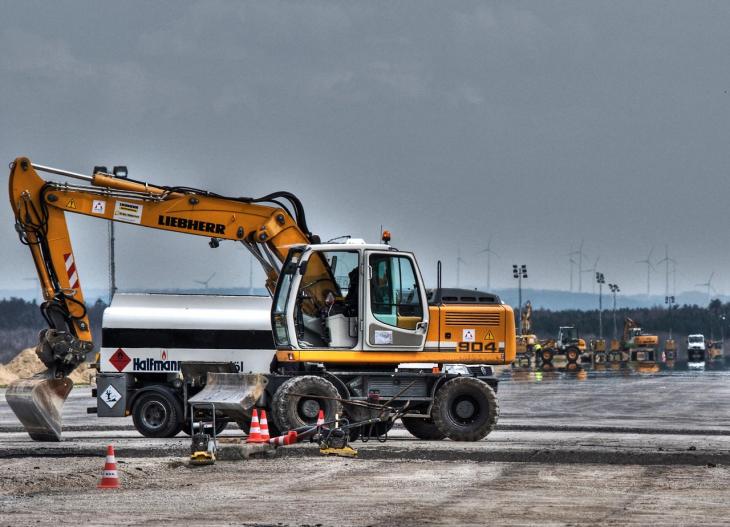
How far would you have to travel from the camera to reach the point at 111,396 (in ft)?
91.0

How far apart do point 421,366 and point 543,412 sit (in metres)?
13.6

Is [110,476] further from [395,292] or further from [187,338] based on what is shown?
[187,338]

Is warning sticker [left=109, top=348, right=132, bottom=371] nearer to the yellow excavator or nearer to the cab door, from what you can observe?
the cab door

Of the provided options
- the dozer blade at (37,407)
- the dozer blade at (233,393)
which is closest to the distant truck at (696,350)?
the dozer blade at (37,407)

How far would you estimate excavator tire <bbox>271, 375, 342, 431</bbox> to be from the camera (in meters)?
24.4

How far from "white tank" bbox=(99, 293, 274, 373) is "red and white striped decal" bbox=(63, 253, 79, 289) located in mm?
818

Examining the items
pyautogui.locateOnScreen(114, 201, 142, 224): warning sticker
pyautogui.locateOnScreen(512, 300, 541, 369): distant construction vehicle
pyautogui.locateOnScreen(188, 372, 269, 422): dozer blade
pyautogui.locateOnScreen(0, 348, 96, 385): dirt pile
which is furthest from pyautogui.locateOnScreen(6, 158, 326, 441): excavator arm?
pyautogui.locateOnScreen(512, 300, 541, 369): distant construction vehicle

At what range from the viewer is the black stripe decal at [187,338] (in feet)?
92.1

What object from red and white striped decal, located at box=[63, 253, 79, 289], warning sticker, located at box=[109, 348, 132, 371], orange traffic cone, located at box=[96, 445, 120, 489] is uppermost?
red and white striped decal, located at box=[63, 253, 79, 289]

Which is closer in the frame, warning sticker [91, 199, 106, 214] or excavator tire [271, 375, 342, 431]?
excavator tire [271, 375, 342, 431]

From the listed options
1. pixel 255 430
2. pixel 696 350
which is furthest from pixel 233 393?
pixel 696 350

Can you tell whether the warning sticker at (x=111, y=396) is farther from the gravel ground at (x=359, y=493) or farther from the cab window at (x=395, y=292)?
the gravel ground at (x=359, y=493)

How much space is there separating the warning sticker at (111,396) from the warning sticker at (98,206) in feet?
11.2

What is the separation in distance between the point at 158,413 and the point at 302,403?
420 centimetres
